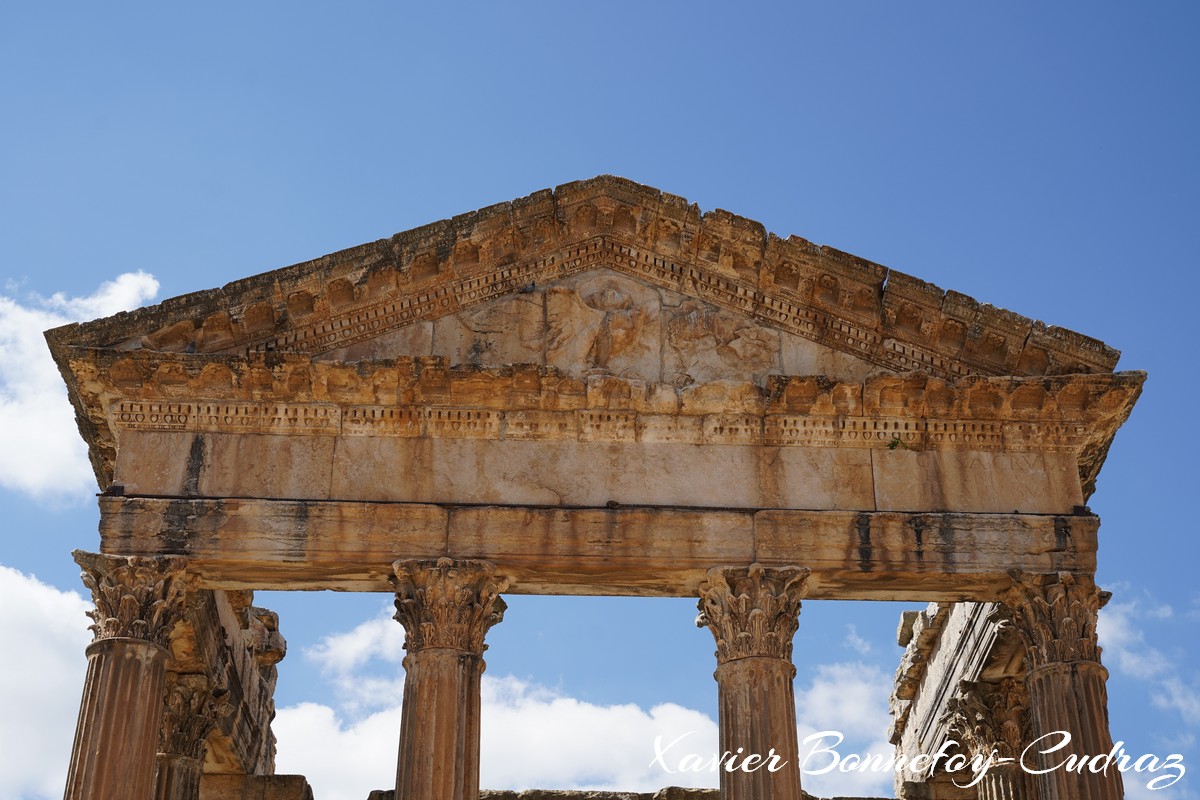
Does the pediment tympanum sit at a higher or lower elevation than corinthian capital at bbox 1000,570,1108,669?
higher

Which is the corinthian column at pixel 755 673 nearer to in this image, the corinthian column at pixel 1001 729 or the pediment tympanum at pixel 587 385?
the pediment tympanum at pixel 587 385

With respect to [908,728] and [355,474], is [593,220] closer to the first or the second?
[355,474]

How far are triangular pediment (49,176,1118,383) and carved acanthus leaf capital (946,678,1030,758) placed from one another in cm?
424

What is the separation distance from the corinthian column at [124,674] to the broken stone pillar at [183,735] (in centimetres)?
345

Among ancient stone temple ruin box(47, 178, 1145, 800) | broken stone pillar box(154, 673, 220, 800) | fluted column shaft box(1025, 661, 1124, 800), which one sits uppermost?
ancient stone temple ruin box(47, 178, 1145, 800)

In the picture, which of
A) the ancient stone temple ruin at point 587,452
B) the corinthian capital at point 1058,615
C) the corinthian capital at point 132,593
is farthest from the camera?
the corinthian capital at point 1058,615

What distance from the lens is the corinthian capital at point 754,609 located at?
14.4 meters

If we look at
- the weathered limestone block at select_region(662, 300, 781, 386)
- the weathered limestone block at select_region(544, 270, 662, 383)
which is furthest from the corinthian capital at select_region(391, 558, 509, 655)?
the weathered limestone block at select_region(662, 300, 781, 386)

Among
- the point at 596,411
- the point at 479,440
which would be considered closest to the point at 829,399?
the point at 596,411

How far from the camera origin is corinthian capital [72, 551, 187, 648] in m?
14.1

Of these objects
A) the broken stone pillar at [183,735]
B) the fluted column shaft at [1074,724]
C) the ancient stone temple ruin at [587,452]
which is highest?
the ancient stone temple ruin at [587,452]

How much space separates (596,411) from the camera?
15.3 m

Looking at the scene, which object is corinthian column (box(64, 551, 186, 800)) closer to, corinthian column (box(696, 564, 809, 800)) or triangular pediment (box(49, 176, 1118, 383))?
triangular pediment (box(49, 176, 1118, 383))

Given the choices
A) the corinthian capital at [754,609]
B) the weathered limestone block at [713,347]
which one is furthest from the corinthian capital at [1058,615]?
the weathered limestone block at [713,347]
